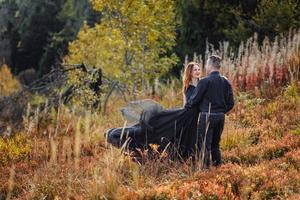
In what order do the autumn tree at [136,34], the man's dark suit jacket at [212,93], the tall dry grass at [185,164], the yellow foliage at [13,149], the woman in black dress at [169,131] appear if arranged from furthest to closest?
the autumn tree at [136,34]
the yellow foliage at [13,149]
the woman in black dress at [169,131]
the man's dark suit jacket at [212,93]
the tall dry grass at [185,164]

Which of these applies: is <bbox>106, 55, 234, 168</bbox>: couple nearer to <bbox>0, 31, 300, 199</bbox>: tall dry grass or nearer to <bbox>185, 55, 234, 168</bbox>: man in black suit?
<bbox>185, 55, 234, 168</bbox>: man in black suit

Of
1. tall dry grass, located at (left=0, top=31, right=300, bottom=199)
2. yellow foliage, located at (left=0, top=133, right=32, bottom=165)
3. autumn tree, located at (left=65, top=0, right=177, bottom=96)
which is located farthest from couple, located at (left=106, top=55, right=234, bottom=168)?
autumn tree, located at (left=65, top=0, right=177, bottom=96)

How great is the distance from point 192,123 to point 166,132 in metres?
0.50

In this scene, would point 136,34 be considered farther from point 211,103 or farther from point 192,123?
point 211,103

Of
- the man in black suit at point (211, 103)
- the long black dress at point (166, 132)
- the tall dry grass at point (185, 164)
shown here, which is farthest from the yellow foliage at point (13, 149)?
the man in black suit at point (211, 103)

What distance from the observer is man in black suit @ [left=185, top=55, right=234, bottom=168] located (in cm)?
882

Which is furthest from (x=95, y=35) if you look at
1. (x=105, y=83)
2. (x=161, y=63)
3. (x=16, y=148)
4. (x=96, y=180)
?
(x=96, y=180)

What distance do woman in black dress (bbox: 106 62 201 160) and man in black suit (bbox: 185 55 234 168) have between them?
1.61 ft

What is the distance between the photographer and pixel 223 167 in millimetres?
8656

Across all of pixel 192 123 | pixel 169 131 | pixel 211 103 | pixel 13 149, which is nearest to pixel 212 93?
pixel 211 103

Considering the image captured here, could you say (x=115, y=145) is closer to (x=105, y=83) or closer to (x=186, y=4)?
(x=105, y=83)

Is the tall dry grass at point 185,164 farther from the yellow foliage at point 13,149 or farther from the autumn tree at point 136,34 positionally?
the autumn tree at point 136,34

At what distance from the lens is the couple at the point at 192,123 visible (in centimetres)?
884

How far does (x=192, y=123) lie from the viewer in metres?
9.55
